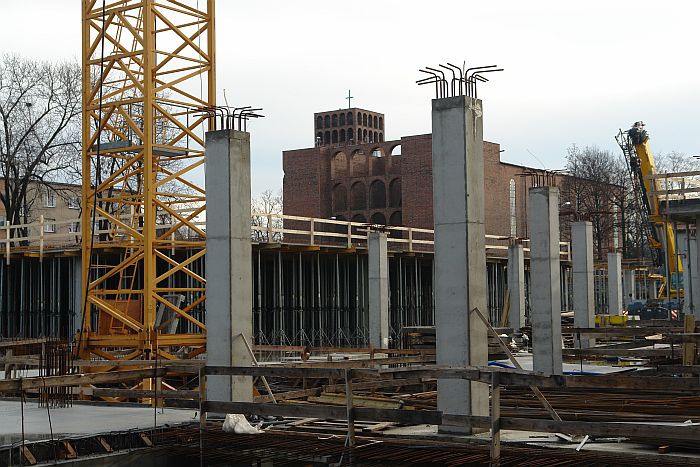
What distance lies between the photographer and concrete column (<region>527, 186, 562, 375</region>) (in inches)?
759

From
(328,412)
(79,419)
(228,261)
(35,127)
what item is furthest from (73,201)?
(328,412)

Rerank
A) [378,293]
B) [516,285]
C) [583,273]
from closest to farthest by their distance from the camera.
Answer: [583,273]
[378,293]
[516,285]

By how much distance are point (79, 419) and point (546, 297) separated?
365 inches

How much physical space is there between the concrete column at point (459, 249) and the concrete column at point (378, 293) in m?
16.4

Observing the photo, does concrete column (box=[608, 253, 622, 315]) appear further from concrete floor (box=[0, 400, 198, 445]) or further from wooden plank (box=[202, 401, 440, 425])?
wooden plank (box=[202, 401, 440, 425])

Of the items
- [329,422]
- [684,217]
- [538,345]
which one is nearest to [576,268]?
[684,217]

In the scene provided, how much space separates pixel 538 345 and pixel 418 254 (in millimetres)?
21946

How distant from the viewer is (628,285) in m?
62.1

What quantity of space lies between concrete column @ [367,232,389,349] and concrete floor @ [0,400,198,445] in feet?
45.5

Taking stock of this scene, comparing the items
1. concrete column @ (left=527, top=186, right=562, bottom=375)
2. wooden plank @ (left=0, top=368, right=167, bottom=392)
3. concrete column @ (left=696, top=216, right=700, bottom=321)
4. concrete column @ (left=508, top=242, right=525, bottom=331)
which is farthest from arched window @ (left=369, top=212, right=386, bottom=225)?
wooden plank @ (left=0, top=368, right=167, bottom=392)

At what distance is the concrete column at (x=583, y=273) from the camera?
1116 inches

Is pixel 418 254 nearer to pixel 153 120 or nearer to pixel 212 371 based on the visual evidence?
pixel 153 120

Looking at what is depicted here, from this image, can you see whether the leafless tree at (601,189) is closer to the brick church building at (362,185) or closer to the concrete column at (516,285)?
the brick church building at (362,185)

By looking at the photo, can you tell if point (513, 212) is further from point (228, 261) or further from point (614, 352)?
point (228, 261)
